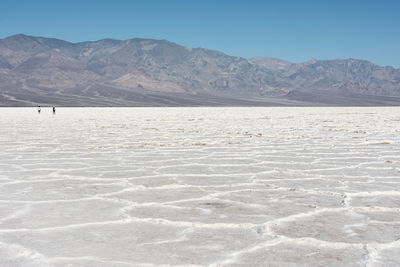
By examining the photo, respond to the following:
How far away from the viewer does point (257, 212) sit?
134 inches

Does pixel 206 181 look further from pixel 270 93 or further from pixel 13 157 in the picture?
pixel 270 93

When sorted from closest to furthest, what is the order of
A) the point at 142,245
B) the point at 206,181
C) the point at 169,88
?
the point at 142,245 < the point at 206,181 < the point at 169,88

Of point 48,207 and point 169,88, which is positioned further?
point 169,88

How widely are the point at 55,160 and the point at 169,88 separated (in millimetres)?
151763

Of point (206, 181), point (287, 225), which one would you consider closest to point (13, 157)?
point (206, 181)

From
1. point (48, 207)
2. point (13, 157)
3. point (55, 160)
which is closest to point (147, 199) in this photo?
point (48, 207)

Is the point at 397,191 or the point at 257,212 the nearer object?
the point at 257,212

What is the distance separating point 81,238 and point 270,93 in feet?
621

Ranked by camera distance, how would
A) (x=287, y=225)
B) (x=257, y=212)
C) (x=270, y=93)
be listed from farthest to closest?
(x=270, y=93) → (x=257, y=212) → (x=287, y=225)

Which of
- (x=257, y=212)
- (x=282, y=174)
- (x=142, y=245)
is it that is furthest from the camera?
(x=282, y=174)

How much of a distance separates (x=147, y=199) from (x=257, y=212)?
3.20 feet

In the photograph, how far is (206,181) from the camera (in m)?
4.76

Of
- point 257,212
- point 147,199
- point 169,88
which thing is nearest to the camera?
point 257,212

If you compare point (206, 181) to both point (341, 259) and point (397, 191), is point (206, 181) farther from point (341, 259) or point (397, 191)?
point (341, 259)
